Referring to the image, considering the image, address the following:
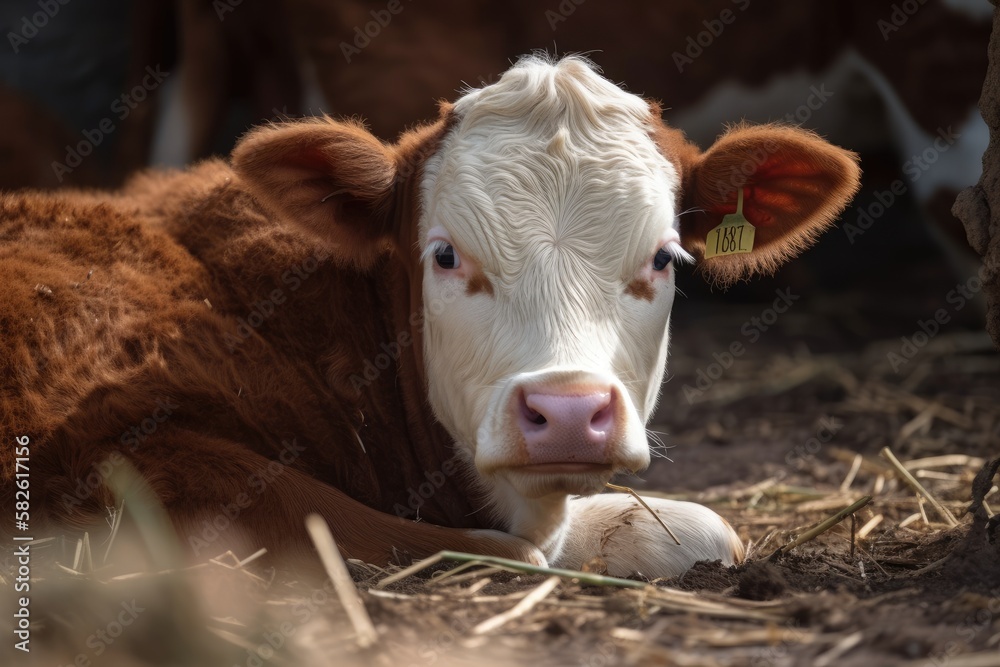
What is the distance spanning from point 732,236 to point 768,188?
0.76 feet

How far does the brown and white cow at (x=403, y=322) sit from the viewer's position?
3.25 metres

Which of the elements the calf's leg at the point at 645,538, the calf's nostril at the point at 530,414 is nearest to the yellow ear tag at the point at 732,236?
the calf's leg at the point at 645,538

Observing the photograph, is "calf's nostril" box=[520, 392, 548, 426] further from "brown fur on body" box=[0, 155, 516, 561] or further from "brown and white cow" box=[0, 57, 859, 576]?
"brown fur on body" box=[0, 155, 516, 561]

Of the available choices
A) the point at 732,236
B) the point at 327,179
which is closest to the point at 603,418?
the point at 732,236

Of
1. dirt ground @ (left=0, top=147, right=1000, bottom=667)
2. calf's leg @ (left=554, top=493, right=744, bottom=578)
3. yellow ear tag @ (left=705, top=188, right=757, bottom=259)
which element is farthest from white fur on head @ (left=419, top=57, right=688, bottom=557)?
dirt ground @ (left=0, top=147, right=1000, bottom=667)

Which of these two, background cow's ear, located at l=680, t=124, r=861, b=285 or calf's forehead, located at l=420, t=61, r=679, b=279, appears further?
background cow's ear, located at l=680, t=124, r=861, b=285

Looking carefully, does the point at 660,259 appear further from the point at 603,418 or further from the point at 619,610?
the point at 619,610

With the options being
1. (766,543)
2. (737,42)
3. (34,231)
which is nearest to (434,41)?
(737,42)

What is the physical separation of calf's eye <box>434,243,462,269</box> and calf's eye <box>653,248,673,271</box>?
0.67 meters

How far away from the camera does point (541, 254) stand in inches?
135

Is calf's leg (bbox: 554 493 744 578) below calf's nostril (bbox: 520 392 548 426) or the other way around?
below

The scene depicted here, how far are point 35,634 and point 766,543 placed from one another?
271 cm

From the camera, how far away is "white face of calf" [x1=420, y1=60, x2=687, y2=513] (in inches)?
122

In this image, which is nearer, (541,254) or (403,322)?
(541,254)
